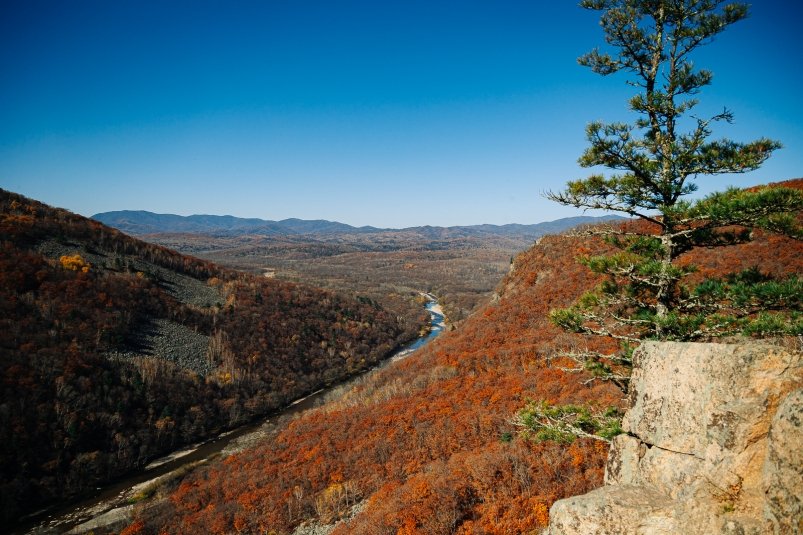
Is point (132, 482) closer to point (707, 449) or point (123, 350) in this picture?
point (123, 350)

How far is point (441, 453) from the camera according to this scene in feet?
78.5

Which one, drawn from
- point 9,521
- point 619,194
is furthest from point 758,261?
point 9,521

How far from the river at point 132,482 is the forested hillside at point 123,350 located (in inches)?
54.2

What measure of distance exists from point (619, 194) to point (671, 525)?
7059 mm

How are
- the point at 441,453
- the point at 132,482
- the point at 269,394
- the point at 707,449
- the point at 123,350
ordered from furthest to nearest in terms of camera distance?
the point at 269,394, the point at 123,350, the point at 132,482, the point at 441,453, the point at 707,449

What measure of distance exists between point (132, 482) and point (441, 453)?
34.3 meters

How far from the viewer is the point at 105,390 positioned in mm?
43812

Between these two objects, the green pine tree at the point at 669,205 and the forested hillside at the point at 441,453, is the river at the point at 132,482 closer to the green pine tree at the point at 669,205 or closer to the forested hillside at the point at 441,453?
the forested hillside at the point at 441,453

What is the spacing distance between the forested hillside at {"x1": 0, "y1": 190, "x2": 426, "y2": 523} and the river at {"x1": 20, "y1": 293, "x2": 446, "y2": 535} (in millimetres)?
1377

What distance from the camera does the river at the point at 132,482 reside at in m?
31.7

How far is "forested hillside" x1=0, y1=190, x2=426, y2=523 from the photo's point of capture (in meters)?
37.4

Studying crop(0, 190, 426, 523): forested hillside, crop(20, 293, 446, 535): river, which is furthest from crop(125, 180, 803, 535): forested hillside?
crop(0, 190, 426, 523): forested hillside

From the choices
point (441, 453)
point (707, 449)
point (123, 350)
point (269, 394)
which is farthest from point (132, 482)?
point (707, 449)

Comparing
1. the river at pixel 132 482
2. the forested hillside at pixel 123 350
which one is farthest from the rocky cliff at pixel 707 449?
the forested hillside at pixel 123 350
